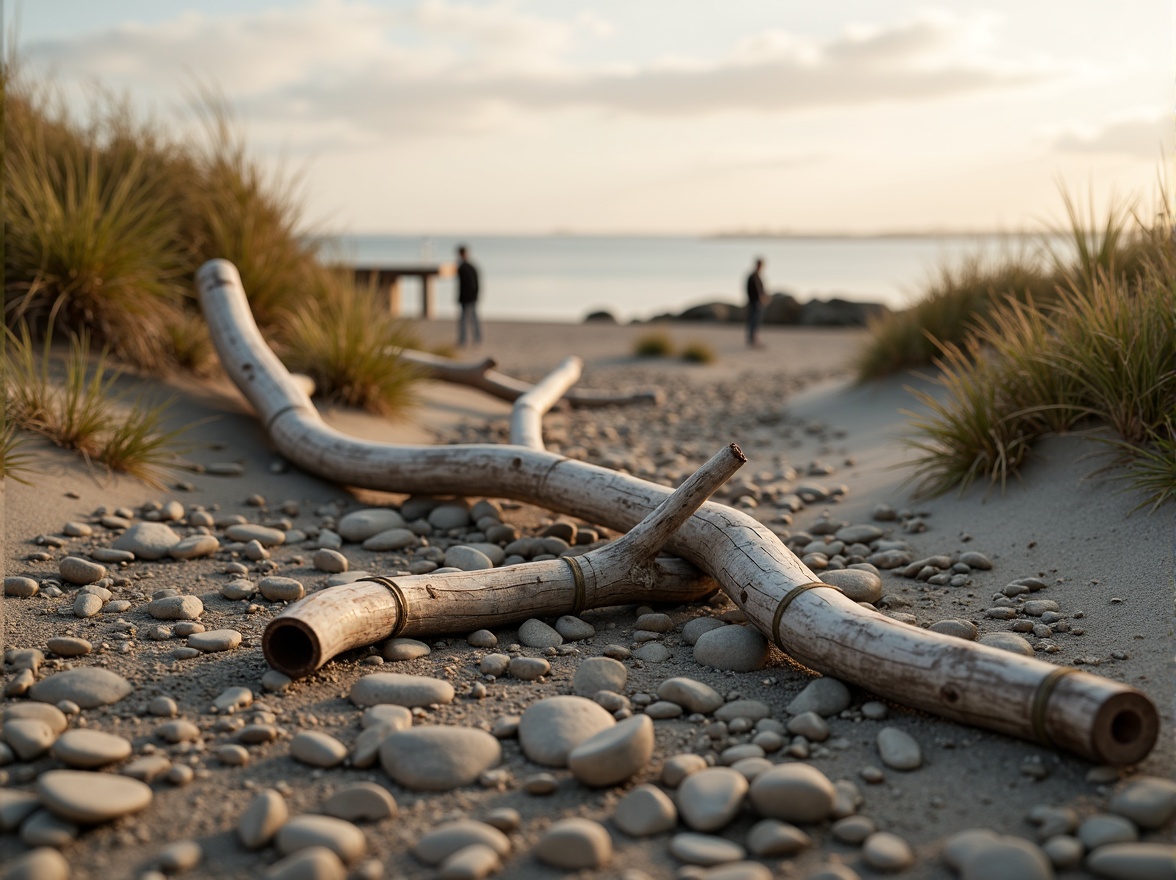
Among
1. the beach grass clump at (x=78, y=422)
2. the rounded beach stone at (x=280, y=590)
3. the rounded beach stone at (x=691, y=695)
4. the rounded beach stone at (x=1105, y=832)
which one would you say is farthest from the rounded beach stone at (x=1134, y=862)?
the beach grass clump at (x=78, y=422)

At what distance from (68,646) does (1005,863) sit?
3145mm

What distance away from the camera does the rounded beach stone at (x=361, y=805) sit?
2543 mm

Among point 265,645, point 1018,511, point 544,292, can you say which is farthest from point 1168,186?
point 544,292

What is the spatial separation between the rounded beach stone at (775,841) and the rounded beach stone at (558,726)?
0.64m

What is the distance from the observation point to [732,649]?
3582 millimetres

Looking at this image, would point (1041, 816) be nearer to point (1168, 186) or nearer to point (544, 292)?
point (1168, 186)

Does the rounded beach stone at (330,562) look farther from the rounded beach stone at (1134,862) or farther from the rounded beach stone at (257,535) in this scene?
the rounded beach stone at (1134,862)

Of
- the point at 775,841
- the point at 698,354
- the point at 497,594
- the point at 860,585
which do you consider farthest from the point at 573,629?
the point at 698,354

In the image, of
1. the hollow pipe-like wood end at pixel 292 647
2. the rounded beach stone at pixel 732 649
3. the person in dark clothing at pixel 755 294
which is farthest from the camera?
the person in dark clothing at pixel 755 294

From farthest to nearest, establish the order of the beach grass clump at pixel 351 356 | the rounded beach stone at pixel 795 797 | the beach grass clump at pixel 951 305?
the beach grass clump at pixel 951 305
the beach grass clump at pixel 351 356
the rounded beach stone at pixel 795 797

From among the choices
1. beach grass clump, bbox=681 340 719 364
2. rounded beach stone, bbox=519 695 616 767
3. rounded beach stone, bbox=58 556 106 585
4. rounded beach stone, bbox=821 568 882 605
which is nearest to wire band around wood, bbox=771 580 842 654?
rounded beach stone, bbox=821 568 882 605

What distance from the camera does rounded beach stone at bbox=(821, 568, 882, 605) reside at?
4.09 metres

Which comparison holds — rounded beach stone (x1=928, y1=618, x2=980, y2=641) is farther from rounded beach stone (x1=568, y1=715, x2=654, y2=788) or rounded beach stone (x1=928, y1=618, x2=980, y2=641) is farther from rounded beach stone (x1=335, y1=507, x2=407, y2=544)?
rounded beach stone (x1=335, y1=507, x2=407, y2=544)

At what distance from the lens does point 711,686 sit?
3412mm
